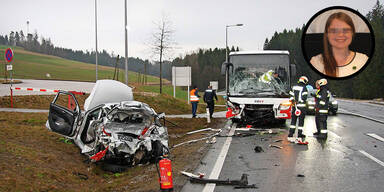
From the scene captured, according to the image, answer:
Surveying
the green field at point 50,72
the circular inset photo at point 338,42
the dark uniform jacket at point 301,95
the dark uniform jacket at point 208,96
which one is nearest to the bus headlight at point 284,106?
the dark uniform jacket at point 301,95

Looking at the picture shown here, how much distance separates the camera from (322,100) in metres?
10.3

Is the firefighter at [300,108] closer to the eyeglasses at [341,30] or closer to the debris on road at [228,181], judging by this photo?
the debris on road at [228,181]

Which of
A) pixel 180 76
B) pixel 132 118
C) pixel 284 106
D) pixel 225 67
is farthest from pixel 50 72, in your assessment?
pixel 132 118

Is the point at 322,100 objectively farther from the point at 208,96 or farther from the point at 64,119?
the point at 64,119

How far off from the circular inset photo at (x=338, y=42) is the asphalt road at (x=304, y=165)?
4.09 metres

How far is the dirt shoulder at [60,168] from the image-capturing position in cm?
594

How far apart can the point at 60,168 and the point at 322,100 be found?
7.82 metres

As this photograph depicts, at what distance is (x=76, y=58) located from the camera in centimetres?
17875

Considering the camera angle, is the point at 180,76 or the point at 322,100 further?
the point at 180,76

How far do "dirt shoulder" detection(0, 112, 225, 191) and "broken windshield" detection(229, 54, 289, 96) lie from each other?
3.79 meters

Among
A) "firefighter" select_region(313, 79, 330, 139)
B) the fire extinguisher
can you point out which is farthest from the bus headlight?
the fire extinguisher

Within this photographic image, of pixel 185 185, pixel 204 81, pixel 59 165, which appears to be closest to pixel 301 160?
pixel 185 185

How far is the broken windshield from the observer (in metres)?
12.8

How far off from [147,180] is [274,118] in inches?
298
